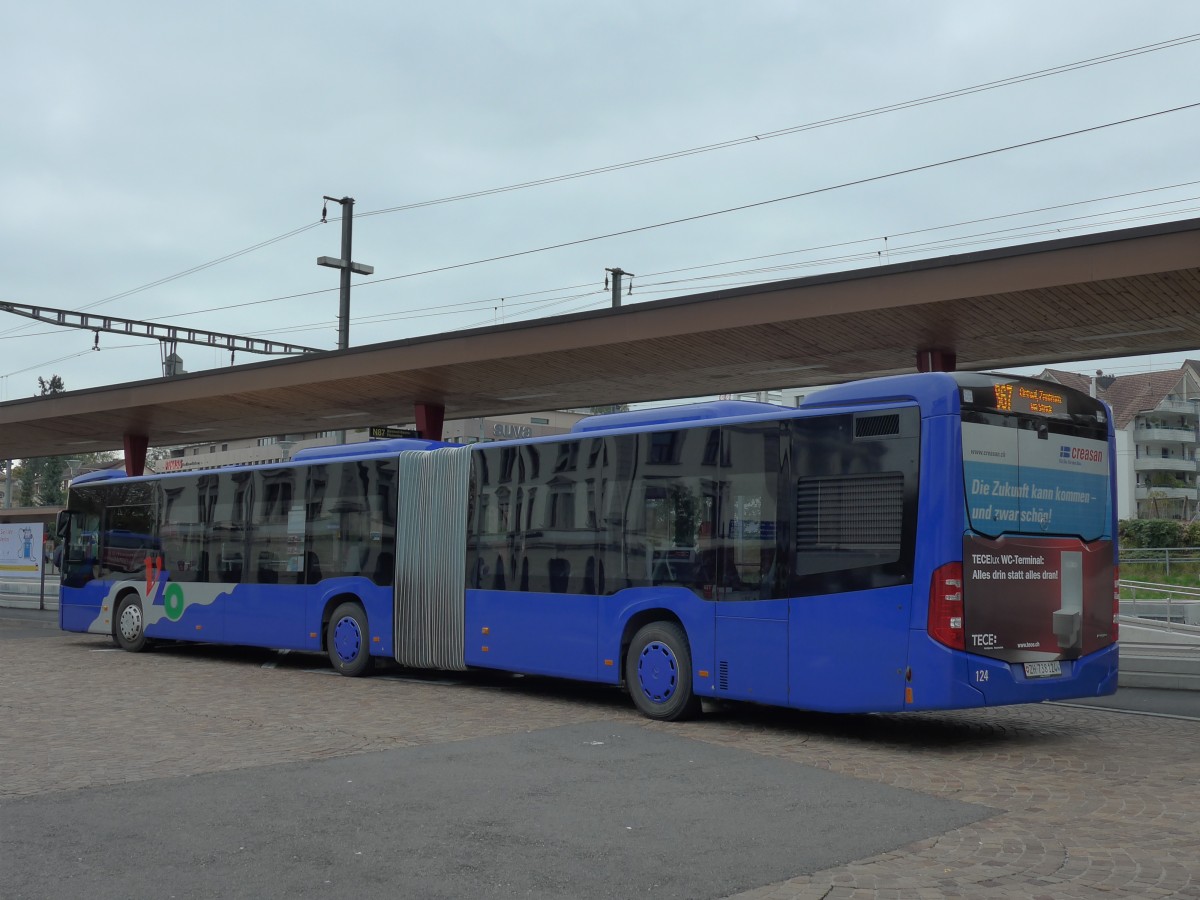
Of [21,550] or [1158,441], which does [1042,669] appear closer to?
[21,550]

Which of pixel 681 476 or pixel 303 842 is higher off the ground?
pixel 681 476

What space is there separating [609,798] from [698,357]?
45.0 ft

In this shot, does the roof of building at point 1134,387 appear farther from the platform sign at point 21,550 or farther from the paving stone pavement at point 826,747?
the paving stone pavement at point 826,747

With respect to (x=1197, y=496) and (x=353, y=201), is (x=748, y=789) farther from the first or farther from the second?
(x=1197, y=496)

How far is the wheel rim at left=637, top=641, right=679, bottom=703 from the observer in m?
12.3

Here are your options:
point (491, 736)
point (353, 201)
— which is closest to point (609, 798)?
point (491, 736)

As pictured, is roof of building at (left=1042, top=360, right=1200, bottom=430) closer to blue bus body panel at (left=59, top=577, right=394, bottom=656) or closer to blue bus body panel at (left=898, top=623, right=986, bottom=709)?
Answer: blue bus body panel at (left=59, top=577, right=394, bottom=656)

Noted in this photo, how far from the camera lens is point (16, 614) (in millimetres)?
33531

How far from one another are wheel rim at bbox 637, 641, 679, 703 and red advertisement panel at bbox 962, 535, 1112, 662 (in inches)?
122

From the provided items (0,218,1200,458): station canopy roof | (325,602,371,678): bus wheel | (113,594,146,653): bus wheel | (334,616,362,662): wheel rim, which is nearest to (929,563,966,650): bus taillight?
(0,218,1200,458): station canopy roof

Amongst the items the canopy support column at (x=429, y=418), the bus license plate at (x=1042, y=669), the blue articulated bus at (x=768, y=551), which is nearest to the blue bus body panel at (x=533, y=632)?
the blue articulated bus at (x=768, y=551)

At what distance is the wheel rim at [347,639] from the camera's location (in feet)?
54.6

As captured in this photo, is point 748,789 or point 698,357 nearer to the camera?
point 748,789

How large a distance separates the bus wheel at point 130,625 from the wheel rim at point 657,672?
11389 mm
